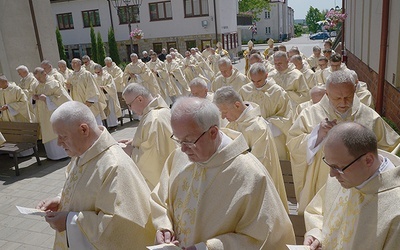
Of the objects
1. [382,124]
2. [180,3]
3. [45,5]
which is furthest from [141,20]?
[382,124]

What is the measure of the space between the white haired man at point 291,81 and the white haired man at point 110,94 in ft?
19.4

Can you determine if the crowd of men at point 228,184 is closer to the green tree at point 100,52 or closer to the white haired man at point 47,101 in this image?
the white haired man at point 47,101

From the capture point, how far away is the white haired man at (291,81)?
23.1 feet

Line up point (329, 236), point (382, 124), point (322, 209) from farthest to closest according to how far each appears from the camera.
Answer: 1. point (382, 124)
2. point (322, 209)
3. point (329, 236)

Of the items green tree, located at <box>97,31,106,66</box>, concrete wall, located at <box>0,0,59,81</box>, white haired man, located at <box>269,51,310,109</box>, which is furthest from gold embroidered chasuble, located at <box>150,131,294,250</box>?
green tree, located at <box>97,31,106,66</box>

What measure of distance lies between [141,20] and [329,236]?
101 feet

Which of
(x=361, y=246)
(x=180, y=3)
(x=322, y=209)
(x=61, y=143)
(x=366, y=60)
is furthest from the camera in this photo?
(x=180, y=3)

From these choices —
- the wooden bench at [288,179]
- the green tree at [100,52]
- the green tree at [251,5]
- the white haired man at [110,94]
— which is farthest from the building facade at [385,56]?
the green tree at [251,5]

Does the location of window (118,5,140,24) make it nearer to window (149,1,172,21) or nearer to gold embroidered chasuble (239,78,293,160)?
window (149,1,172,21)

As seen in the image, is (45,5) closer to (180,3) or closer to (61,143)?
(61,143)

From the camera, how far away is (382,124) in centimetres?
348

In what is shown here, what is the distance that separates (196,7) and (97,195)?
2813cm

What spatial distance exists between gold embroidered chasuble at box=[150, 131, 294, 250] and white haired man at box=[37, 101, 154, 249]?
0.84 ft

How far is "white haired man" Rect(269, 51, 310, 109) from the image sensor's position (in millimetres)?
7039
